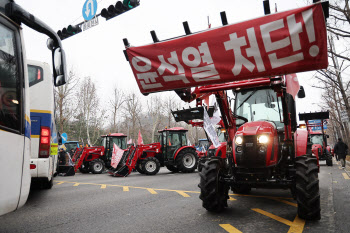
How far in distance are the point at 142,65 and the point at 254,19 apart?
202 cm

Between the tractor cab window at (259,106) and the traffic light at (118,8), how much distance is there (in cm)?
509

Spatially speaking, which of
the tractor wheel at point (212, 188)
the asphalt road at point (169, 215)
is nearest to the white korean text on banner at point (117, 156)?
the asphalt road at point (169, 215)

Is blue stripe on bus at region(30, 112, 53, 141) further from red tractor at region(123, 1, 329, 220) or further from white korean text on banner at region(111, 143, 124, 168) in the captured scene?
white korean text on banner at region(111, 143, 124, 168)

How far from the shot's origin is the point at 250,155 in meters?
4.93

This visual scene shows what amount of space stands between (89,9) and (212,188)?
8153 mm

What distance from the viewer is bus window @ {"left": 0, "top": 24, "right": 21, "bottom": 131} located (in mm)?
2869

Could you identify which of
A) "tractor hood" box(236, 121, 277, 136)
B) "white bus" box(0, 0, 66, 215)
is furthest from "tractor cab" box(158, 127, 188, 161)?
"white bus" box(0, 0, 66, 215)

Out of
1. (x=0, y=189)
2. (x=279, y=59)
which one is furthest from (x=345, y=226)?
(x=0, y=189)

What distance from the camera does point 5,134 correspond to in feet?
9.19

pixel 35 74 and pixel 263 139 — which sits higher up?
pixel 35 74

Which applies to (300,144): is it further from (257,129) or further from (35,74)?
(35,74)

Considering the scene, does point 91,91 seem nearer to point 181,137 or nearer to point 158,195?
point 181,137

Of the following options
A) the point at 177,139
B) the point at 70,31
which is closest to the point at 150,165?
the point at 177,139

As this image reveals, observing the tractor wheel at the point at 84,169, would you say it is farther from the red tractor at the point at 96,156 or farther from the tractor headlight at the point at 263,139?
the tractor headlight at the point at 263,139
